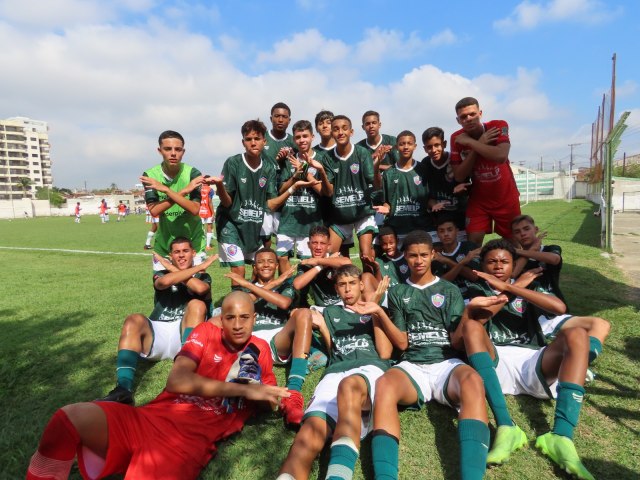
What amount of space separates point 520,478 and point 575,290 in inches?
181

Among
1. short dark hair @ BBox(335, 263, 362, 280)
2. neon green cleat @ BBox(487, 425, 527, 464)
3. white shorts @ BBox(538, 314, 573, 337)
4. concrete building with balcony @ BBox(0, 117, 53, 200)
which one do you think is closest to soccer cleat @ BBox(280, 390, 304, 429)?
short dark hair @ BBox(335, 263, 362, 280)

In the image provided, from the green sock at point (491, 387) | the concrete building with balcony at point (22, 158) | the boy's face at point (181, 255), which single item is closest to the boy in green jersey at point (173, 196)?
the boy's face at point (181, 255)

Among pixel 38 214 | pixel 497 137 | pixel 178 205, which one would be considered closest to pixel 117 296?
pixel 178 205

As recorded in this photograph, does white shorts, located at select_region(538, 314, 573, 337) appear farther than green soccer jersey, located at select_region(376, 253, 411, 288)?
No

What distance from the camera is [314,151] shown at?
5.30 metres

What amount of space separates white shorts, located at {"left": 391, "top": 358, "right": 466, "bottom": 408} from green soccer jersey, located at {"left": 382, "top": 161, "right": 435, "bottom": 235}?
2.39 m

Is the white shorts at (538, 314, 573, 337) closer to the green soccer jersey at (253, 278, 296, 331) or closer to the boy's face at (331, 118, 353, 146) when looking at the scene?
the green soccer jersey at (253, 278, 296, 331)

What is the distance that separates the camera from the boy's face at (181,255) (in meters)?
4.18

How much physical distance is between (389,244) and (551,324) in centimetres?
186

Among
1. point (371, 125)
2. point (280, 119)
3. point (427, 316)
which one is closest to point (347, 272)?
point (427, 316)

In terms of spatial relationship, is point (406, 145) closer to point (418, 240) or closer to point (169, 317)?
point (418, 240)

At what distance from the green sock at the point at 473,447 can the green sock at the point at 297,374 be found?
1314 mm

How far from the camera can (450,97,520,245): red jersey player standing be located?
4512mm

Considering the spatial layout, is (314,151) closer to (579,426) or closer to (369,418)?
(369,418)
